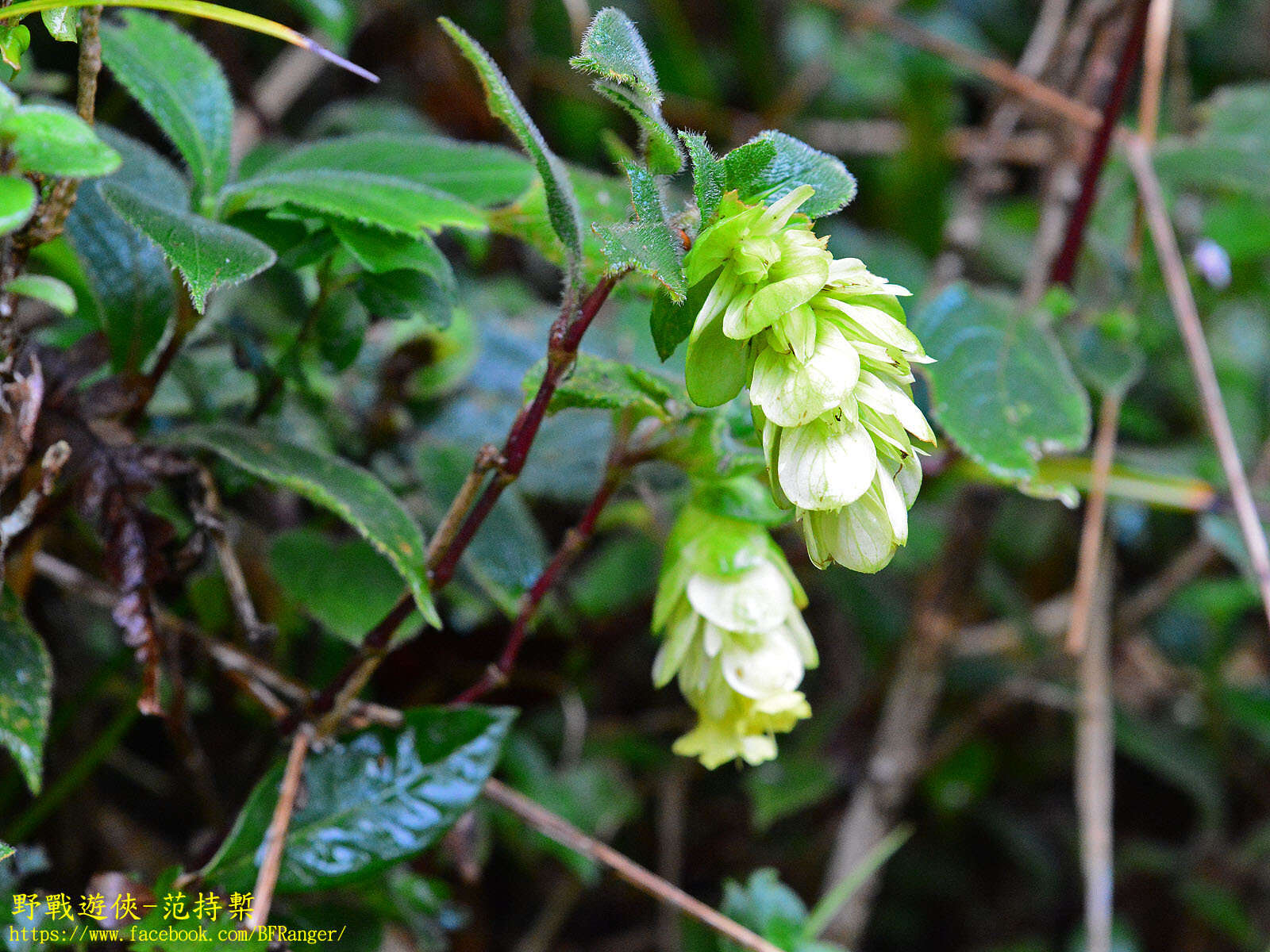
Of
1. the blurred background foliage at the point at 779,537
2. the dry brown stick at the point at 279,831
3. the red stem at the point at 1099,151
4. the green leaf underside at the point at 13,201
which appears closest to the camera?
the green leaf underside at the point at 13,201

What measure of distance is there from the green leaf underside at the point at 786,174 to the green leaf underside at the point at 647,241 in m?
0.05

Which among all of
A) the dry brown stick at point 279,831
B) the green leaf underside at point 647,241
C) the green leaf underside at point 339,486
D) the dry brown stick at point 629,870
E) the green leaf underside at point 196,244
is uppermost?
the green leaf underside at point 647,241

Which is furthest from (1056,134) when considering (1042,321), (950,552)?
(950,552)

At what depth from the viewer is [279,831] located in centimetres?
73

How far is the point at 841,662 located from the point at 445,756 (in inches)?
33.4

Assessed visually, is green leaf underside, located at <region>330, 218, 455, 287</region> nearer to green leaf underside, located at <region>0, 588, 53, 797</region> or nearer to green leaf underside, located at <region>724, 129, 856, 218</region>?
green leaf underside, located at <region>724, 129, 856, 218</region>

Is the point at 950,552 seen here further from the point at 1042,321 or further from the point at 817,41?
the point at 817,41

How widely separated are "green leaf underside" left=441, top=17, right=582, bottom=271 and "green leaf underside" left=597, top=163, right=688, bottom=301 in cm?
5

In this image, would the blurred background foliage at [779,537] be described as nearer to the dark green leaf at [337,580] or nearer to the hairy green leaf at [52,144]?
the dark green leaf at [337,580]

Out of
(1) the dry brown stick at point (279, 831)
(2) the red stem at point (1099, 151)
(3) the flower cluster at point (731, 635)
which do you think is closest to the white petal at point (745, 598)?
(3) the flower cluster at point (731, 635)

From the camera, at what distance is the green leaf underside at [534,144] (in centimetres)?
57

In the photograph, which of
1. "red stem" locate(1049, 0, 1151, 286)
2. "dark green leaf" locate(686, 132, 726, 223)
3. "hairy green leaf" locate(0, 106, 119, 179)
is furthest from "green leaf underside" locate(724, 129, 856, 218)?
"red stem" locate(1049, 0, 1151, 286)

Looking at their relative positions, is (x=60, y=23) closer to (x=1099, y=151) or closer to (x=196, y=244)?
(x=196, y=244)

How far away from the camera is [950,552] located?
125cm
